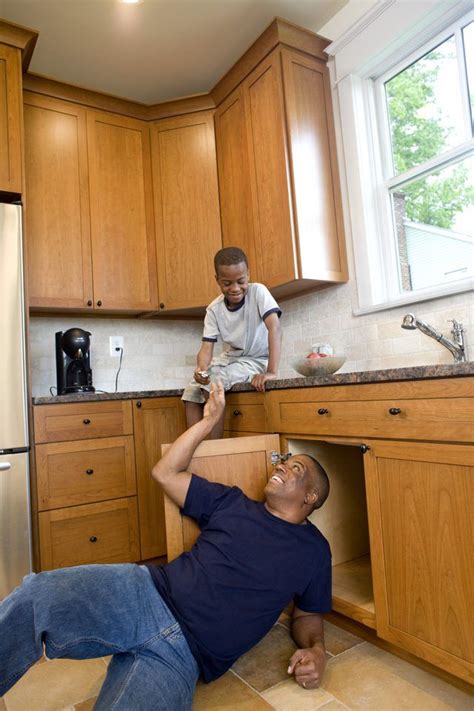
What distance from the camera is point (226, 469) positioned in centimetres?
162

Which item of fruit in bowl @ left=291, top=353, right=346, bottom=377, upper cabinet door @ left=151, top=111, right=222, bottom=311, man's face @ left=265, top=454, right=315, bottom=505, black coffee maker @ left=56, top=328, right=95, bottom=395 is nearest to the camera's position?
man's face @ left=265, top=454, right=315, bottom=505

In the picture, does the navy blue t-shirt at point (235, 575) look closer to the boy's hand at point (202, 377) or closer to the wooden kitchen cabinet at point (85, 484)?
the boy's hand at point (202, 377)

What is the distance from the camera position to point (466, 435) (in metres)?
1.21

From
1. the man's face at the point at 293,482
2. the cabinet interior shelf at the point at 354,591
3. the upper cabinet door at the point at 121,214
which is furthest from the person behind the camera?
the upper cabinet door at the point at 121,214

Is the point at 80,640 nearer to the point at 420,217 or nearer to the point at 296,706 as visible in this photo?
the point at 296,706

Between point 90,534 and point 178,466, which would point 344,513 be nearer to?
point 178,466

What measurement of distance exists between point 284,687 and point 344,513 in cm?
69

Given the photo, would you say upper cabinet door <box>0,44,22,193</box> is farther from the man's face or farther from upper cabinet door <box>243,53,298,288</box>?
the man's face

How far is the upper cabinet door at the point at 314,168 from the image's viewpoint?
99.5 inches

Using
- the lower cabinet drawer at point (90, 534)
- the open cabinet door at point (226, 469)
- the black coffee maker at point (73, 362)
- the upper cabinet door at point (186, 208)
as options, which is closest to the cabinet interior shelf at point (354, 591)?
the open cabinet door at point (226, 469)

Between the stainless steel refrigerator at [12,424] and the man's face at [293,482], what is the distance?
124 cm

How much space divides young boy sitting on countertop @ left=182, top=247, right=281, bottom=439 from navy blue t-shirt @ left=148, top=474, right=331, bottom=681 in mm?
720

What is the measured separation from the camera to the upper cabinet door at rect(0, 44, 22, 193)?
2371 millimetres

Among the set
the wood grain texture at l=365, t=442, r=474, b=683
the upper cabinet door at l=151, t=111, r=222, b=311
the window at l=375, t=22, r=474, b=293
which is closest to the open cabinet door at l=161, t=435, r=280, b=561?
the wood grain texture at l=365, t=442, r=474, b=683
